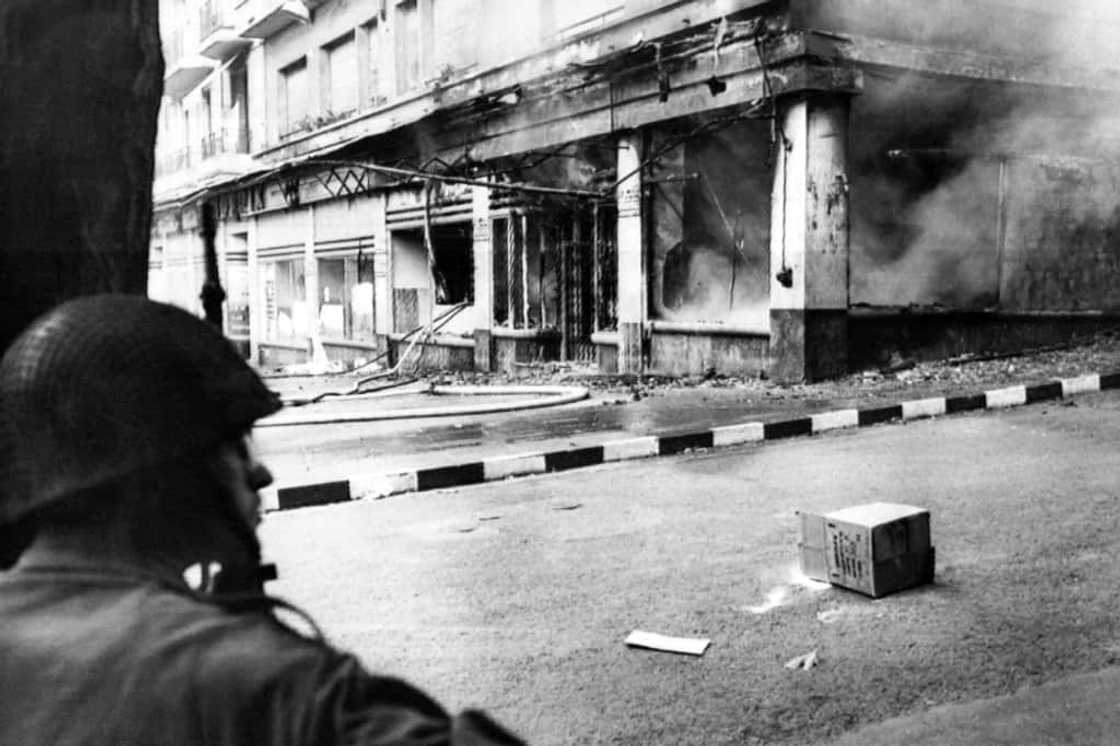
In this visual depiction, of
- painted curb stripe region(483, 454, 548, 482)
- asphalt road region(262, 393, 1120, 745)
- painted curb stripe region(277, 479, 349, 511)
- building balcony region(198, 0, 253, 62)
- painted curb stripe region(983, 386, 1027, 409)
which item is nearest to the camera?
asphalt road region(262, 393, 1120, 745)

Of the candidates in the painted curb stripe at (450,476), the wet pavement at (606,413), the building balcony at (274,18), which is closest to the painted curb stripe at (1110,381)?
the wet pavement at (606,413)

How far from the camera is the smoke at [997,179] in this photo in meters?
13.9

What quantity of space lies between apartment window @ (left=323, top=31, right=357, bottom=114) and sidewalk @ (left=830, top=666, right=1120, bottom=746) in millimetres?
21663

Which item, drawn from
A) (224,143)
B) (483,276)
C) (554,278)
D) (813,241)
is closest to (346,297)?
(483,276)

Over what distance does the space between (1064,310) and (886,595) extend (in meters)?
11.4

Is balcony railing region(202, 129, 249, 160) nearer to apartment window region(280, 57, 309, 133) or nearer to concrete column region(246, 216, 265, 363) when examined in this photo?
concrete column region(246, 216, 265, 363)

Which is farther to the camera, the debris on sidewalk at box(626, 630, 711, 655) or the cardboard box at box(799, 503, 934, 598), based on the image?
the cardboard box at box(799, 503, 934, 598)

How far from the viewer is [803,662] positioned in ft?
12.5

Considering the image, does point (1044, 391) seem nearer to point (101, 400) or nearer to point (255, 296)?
point (101, 400)

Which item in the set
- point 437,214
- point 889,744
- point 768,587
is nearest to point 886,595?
point 768,587

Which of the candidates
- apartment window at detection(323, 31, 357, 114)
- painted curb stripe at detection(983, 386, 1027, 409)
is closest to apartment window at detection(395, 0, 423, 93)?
apartment window at detection(323, 31, 357, 114)

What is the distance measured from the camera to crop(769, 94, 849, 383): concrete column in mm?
12312

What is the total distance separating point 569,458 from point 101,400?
6.91m

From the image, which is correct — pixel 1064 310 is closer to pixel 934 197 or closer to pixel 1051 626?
pixel 934 197
